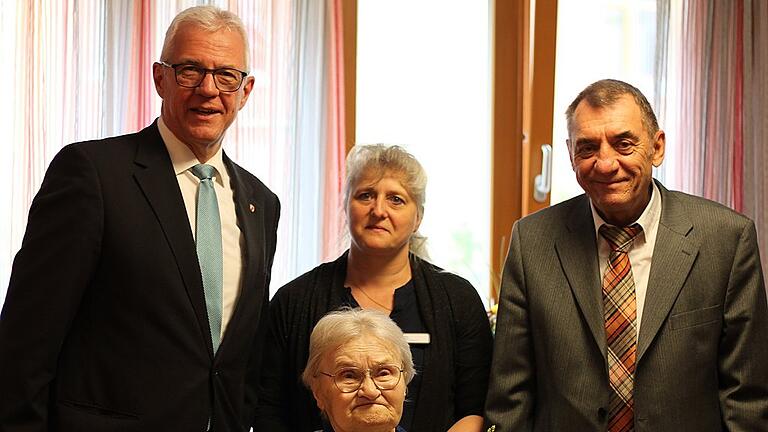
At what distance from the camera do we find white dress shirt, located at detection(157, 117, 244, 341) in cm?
245

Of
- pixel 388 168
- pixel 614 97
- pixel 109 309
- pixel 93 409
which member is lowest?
pixel 93 409

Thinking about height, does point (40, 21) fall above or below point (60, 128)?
above

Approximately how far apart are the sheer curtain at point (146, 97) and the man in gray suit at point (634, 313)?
5.54ft

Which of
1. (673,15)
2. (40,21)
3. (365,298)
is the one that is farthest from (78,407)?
(673,15)

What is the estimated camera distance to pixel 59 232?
7.21ft

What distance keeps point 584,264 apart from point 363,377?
2.15ft

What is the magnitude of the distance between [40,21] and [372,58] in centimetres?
143

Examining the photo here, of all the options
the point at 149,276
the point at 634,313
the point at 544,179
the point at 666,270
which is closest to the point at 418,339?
the point at 634,313

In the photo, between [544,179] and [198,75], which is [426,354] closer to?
[198,75]

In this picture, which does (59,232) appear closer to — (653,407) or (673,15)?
(653,407)

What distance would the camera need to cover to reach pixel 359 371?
2.49 m

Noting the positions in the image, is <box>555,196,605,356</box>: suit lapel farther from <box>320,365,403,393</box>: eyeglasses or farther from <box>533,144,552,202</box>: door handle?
<box>533,144,552,202</box>: door handle

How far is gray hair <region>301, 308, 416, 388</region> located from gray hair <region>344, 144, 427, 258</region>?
1.26ft

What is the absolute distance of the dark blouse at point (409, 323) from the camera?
273 cm
